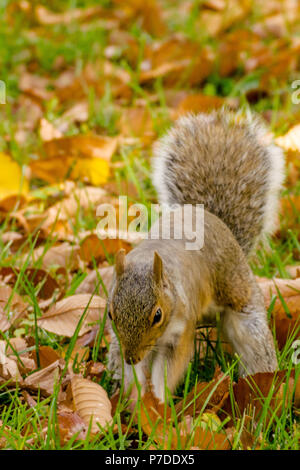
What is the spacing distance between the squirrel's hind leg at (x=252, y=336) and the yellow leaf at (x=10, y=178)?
917 mm

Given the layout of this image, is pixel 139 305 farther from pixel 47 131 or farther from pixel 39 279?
pixel 47 131

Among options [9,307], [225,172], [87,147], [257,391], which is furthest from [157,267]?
[87,147]

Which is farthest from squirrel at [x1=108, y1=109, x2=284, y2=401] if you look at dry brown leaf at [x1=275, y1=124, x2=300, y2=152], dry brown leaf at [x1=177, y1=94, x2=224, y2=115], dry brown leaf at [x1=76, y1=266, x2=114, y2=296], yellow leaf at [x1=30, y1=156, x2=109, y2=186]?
dry brown leaf at [x1=177, y1=94, x2=224, y2=115]

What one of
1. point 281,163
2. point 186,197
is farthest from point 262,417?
point 281,163

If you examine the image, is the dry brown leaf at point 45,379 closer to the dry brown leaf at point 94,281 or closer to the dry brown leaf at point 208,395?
the dry brown leaf at point 208,395

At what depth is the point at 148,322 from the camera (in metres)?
1.33

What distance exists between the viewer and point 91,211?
2283mm

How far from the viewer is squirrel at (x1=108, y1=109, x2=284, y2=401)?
4.43ft

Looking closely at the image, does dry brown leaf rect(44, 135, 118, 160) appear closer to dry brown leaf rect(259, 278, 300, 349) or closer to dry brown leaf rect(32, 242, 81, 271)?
dry brown leaf rect(32, 242, 81, 271)

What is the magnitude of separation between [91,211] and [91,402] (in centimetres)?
92

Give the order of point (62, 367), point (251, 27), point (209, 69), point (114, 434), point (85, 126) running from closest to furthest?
point (114, 434), point (62, 367), point (85, 126), point (209, 69), point (251, 27)
